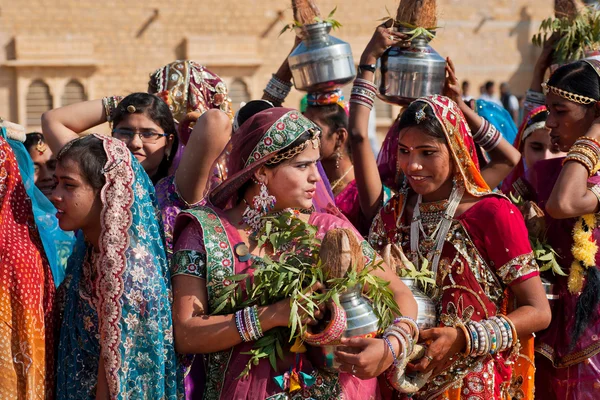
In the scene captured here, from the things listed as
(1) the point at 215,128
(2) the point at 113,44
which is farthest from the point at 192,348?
(2) the point at 113,44

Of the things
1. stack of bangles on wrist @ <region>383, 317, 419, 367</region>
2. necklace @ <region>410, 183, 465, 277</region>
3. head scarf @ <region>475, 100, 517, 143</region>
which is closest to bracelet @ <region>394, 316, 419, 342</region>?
stack of bangles on wrist @ <region>383, 317, 419, 367</region>

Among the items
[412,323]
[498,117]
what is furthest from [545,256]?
[498,117]

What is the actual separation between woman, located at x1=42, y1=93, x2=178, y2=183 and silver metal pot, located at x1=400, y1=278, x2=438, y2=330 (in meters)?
1.56

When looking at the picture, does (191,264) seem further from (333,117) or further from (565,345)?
(333,117)

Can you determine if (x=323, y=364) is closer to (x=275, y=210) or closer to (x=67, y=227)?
(x=275, y=210)

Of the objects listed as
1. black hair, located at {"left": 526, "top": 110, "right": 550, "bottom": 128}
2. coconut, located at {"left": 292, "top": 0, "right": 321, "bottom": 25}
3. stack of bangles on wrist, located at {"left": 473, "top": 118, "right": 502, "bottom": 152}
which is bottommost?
black hair, located at {"left": 526, "top": 110, "right": 550, "bottom": 128}

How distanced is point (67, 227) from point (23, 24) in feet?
66.7

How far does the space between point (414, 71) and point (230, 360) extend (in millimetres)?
1980

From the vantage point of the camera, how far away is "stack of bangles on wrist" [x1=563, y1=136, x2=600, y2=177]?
3.94 m

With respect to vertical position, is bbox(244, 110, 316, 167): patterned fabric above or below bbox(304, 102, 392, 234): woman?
above

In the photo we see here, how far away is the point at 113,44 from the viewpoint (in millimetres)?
22438

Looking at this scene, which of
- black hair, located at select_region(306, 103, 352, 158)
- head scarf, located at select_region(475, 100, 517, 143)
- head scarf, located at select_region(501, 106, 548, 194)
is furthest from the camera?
head scarf, located at select_region(475, 100, 517, 143)

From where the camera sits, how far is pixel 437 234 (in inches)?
144

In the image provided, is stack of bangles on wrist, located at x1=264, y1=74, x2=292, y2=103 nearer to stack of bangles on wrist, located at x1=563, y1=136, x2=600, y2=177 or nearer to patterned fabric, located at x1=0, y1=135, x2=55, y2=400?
stack of bangles on wrist, located at x1=563, y1=136, x2=600, y2=177
